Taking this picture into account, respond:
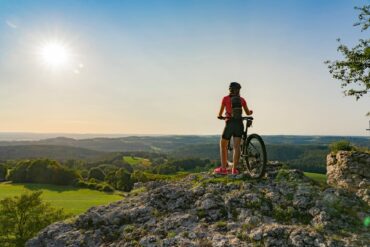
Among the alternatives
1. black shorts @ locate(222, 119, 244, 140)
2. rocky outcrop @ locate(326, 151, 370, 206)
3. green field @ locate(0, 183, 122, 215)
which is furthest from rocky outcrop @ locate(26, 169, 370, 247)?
green field @ locate(0, 183, 122, 215)

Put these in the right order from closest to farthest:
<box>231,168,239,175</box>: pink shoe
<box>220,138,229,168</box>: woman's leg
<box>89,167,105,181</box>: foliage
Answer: <box>231,168,239,175</box>: pink shoe < <box>220,138,229,168</box>: woman's leg < <box>89,167,105,181</box>: foliage

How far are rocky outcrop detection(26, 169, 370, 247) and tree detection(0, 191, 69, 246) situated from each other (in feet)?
119

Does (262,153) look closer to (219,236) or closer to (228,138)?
(228,138)

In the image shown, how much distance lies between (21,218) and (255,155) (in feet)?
132

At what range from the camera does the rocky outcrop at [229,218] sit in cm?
725

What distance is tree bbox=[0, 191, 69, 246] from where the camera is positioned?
4050 centimetres

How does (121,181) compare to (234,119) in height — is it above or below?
below

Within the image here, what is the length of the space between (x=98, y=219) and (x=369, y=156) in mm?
17703

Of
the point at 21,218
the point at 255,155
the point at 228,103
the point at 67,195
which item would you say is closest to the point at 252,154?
the point at 255,155

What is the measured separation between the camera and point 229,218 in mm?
8320

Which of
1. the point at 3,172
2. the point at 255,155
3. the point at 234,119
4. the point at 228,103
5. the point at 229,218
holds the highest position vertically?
the point at 228,103

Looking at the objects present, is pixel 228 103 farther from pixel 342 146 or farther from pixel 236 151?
Result: pixel 342 146

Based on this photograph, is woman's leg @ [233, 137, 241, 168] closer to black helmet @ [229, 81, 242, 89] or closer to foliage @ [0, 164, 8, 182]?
black helmet @ [229, 81, 242, 89]

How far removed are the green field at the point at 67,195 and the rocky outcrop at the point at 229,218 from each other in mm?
63703
